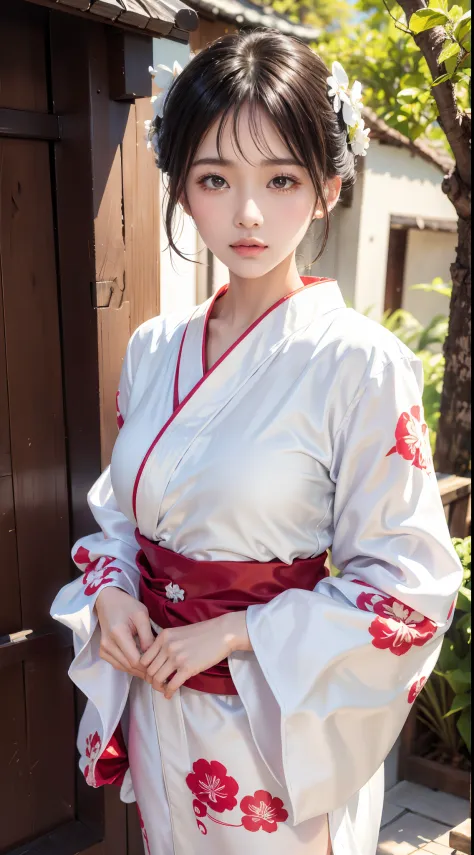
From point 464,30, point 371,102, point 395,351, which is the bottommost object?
point 395,351

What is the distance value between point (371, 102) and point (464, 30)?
5339 millimetres

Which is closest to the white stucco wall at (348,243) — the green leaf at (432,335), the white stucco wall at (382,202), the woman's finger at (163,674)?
the white stucco wall at (382,202)

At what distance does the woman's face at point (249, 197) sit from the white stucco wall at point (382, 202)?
7.68m

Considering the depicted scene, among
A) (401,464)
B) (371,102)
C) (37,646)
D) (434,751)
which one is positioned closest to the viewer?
(401,464)

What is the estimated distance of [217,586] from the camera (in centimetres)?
169

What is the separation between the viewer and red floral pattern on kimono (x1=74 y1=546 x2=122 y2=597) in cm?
190

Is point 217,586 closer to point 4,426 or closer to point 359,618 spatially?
point 359,618

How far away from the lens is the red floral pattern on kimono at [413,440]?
5.23 ft

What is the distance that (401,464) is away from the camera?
5.21ft

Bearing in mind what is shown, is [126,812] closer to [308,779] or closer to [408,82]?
[308,779]

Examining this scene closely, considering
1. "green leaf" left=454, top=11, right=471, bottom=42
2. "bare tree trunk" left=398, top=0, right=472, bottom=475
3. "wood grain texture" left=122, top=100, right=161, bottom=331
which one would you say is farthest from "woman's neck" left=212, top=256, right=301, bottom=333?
"bare tree trunk" left=398, top=0, right=472, bottom=475

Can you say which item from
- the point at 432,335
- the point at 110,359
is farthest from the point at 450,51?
the point at 432,335

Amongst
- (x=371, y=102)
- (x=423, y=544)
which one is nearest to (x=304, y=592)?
(x=423, y=544)

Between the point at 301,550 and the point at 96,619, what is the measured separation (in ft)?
1.73
